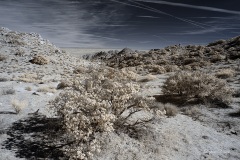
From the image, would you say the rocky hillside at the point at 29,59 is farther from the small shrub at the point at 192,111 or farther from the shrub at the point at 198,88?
the small shrub at the point at 192,111

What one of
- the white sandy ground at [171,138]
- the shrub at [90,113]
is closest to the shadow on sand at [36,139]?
the white sandy ground at [171,138]

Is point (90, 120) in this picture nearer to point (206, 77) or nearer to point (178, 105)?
point (178, 105)

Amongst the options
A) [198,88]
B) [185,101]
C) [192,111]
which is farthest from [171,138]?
[198,88]

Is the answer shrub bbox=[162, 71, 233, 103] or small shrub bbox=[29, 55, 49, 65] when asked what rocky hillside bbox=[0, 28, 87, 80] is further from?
shrub bbox=[162, 71, 233, 103]

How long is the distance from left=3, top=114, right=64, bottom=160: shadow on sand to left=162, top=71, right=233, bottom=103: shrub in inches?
336

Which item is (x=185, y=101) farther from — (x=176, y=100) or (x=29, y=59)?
(x=29, y=59)

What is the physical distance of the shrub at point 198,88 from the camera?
13.5 meters

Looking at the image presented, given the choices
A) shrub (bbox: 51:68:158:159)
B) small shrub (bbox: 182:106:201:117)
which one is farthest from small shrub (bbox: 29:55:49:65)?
small shrub (bbox: 182:106:201:117)

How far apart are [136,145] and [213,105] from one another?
6739 mm

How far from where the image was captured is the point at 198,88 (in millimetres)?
14211

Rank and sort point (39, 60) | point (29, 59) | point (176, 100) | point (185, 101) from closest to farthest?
point (185, 101), point (176, 100), point (39, 60), point (29, 59)

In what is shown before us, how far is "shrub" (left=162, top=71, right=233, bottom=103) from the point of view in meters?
13.5

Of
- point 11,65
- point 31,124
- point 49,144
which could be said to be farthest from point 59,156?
point 11,65

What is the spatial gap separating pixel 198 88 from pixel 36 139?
1007 cm
